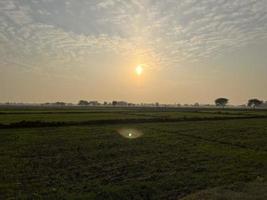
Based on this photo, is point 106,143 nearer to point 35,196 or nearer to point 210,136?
point 210,136

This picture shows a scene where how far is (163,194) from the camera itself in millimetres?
15828

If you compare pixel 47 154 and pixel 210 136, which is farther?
pixel 210 136

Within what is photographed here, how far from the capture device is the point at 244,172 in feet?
66.4

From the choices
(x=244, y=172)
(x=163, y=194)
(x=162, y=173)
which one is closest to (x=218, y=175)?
(x=244, y=172)

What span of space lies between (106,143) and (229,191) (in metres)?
18.8

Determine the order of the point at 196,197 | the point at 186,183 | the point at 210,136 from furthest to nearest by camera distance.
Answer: the point at 210,136, the point at 186,183, the point at 196,197

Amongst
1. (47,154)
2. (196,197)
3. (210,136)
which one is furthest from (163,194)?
(210,136)

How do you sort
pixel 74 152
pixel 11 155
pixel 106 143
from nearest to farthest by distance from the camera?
pixel 11 155
pixel 74 152
pixel 106 143

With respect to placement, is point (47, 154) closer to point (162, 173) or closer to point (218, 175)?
point (162, 173)

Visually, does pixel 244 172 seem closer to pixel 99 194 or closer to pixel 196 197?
pixel 196 197

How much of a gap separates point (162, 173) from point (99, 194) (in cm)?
538

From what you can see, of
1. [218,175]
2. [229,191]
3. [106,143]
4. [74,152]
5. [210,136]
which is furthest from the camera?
[210,136]

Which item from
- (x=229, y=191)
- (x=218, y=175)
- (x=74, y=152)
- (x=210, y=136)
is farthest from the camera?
(x=210, y=136)

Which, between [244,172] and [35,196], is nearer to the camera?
[35,196]
